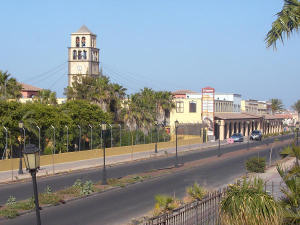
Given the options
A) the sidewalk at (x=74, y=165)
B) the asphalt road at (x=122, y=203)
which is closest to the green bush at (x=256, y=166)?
the asphalt road at (x=122, y=203)

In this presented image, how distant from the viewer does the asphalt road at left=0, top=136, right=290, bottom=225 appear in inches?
669

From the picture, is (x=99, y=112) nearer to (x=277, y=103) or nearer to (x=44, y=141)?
(x=44, y=141)

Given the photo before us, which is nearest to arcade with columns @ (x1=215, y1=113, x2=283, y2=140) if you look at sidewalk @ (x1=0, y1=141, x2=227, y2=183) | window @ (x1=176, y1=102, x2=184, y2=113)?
window @ (x1=176, y1=102, x2=184, y2=113)

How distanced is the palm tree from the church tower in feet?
260

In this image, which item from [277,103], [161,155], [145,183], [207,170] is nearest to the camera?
[145,183]

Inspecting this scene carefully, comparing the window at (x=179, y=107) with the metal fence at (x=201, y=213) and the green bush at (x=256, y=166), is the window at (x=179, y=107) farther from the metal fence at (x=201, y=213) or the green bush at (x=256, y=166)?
the metal fence at (x=201, y=213)

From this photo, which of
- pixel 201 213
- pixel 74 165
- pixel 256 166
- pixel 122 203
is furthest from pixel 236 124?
pixel 201 213

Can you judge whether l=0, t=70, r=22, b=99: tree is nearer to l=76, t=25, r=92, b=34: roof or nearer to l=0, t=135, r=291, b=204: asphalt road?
l=0, t=135, r=291, b=204: asphalt road

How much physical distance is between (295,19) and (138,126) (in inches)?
1891

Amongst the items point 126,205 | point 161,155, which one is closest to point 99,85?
point 161,155

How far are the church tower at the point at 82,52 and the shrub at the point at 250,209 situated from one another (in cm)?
8027

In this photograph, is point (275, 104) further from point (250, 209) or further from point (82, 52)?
point (250, 209)

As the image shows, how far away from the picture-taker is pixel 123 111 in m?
57.4

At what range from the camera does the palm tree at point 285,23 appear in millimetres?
10047
